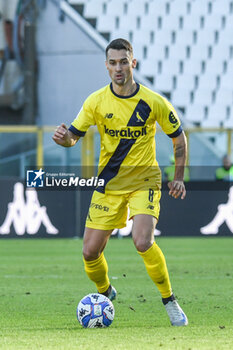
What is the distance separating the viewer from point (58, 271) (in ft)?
33.1

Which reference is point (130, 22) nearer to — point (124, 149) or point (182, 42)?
point (182, 42)

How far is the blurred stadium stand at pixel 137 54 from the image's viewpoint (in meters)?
22.7

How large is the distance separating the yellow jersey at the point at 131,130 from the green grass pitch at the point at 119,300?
107cm

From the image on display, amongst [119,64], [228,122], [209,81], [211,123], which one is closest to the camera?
[119,64]

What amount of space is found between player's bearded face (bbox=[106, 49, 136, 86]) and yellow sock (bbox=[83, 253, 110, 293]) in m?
1.36

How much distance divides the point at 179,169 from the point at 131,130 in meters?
0.47

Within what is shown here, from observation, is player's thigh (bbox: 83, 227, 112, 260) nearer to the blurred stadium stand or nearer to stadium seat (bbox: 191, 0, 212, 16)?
the blurred stadium stand

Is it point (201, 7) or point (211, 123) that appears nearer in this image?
point (211, 123)

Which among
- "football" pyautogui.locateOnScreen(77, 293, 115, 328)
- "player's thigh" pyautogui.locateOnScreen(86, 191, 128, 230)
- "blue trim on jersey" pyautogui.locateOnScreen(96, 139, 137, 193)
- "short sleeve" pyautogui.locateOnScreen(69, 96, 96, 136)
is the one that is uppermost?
"short sleeve" pyautogui.locateOnScreen(69, 96, 96, 136)

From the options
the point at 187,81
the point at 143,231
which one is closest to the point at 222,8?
the point at 187,81

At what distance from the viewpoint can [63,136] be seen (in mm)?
5926

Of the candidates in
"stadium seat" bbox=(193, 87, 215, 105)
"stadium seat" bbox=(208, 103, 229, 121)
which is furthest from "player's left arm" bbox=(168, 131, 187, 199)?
"stadium seat" bbox=(193, 87, 215, 105)

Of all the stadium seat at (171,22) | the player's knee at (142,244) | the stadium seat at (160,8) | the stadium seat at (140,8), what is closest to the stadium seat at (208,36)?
the stadium seat at (171,22)

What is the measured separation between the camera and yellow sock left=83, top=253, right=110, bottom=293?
6188 mm
